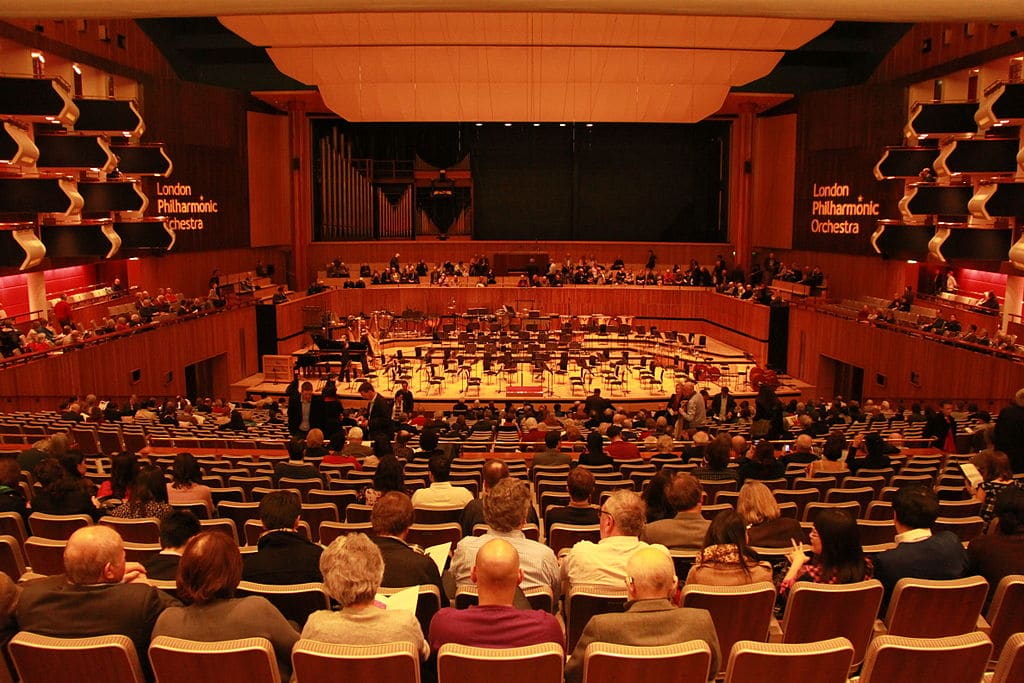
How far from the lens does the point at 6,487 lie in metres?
6.00

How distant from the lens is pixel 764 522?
15.5 feet

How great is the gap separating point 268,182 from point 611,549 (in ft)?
87.2

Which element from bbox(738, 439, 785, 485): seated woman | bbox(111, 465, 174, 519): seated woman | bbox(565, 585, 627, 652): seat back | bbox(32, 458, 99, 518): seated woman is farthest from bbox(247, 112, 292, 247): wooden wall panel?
bbox(565, 585, 627, 652): seat back

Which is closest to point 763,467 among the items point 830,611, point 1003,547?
point 1003,547

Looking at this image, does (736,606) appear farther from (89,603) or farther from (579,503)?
(89,603)

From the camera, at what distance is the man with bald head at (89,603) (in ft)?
10.8

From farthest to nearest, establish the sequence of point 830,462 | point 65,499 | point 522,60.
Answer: point 522,60
point 830,462
point 65,499

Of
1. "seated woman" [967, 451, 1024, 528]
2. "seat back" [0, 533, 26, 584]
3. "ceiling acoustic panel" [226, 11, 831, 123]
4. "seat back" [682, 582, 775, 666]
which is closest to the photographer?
"seat back" [682, 582, 775, 666]

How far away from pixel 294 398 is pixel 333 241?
18.8m

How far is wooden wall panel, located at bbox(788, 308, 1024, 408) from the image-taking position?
15281 mm

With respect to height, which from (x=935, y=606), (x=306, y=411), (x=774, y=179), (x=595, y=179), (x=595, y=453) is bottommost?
(x=306, y=411)

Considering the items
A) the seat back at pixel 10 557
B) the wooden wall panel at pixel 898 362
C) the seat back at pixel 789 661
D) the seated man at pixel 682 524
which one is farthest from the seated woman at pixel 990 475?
the wooden wall panel at pixel 898 362

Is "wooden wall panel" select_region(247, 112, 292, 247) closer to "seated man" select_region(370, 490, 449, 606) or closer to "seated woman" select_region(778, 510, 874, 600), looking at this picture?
"seated man" select_region(370, 490, 449, 606)

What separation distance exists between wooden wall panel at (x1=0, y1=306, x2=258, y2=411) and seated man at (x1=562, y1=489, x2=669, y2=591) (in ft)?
38.6
